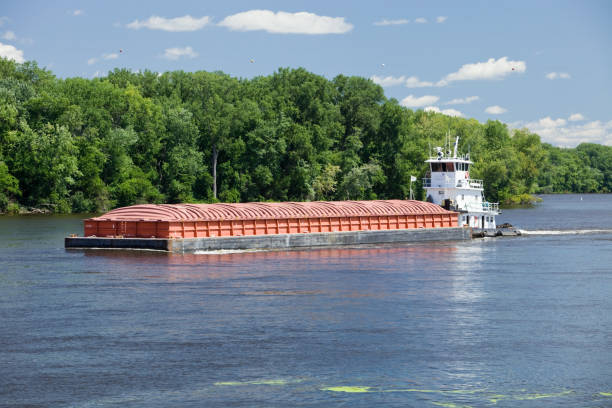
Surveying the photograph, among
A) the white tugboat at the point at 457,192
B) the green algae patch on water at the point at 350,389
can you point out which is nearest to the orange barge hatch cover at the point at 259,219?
the white tugboat at the point at 457,192

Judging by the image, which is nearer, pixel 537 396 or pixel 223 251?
pixel 537 396

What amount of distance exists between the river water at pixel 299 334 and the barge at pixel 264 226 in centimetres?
508

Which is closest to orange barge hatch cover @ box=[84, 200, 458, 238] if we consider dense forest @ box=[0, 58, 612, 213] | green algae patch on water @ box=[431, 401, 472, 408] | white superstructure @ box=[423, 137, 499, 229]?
white superstructure @ box=[423, 137, 499, 229]

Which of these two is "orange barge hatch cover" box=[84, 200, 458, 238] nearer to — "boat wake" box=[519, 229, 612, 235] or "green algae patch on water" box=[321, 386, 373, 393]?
"boat wake" box=[519, 229, 612, 235]

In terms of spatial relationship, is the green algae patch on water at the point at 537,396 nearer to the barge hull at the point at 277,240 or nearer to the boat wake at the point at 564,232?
the barge hull at the point at 277,240

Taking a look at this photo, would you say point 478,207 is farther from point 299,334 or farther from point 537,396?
point 537,396

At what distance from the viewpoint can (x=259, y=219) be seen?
63.9m

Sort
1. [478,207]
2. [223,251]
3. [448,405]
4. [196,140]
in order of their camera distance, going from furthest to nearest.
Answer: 1. [196,140]
2. [478,207]
3. [223,251]
4. [448,405]

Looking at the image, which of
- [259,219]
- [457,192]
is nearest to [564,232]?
[457,192]

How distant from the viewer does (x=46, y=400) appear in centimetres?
2148

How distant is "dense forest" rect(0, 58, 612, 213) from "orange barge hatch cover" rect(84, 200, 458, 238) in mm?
44748

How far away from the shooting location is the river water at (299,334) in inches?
883

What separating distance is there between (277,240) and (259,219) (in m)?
2.11

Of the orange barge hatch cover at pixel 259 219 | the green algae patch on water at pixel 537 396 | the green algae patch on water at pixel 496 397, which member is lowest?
the green algae patch on water at pixel 537 396
